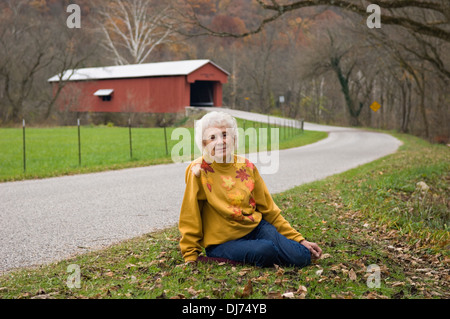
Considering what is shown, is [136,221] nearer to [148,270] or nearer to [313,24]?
[148,270]

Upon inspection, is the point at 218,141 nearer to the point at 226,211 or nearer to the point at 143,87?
the point at 226,211

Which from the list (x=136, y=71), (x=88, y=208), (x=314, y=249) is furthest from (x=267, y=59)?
(x=314, y=249)

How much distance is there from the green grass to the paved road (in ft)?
2.09

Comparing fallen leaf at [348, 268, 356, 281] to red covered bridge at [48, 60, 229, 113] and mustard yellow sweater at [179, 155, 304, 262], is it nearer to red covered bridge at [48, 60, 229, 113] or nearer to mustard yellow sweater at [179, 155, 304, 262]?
mustard yellow sweater at [179, 155, 304, 262]

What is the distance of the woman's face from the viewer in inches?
149

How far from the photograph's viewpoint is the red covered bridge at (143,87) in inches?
1553

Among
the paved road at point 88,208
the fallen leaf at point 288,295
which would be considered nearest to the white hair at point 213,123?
the fallen leaf at point 288,295

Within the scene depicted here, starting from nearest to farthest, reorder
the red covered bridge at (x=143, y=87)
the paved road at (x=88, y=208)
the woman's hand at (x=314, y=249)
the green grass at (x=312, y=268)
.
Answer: the green grass at (x=312, y=268)
the woman's hand at (x=314, y=249)
the paved road at (x=88, y=208)
the red covered bridge at (x=143, y=87)

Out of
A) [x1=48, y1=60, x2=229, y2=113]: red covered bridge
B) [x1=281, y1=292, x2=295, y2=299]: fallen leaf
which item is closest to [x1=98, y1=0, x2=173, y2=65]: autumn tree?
[x1=48, y1=60, x2=229, y2=113]: red covered bridge

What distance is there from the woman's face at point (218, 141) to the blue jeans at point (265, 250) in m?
0.82

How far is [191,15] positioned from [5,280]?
950 centimetres

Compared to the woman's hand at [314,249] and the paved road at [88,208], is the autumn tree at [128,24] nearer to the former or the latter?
the paved road at [88,208]

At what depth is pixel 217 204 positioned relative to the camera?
151 inches

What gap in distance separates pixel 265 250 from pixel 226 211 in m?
0.51
